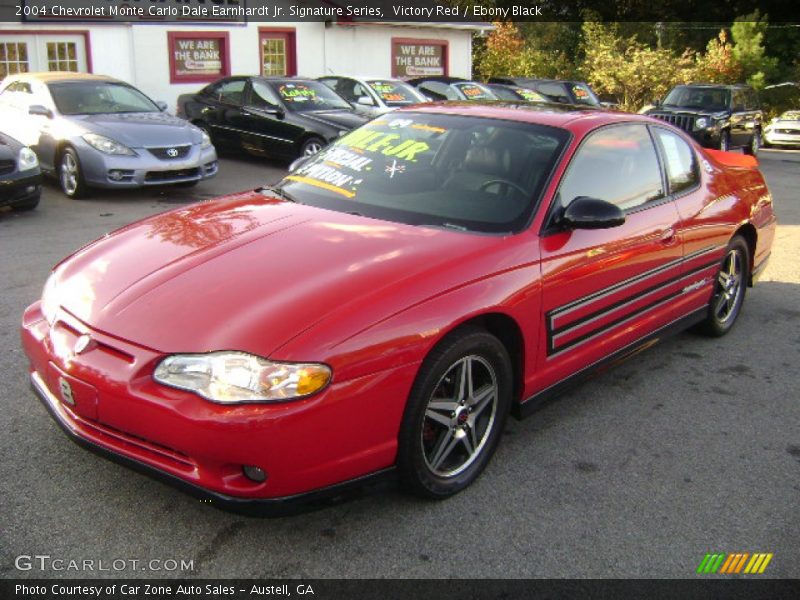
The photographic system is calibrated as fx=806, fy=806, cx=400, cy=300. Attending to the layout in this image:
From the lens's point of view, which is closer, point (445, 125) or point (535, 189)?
point (535, 189)

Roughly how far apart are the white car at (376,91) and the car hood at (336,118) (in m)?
1.58

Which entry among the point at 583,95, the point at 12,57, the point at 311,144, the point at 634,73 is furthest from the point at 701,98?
the point at 12,57

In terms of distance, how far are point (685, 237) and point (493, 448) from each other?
6.36 feet

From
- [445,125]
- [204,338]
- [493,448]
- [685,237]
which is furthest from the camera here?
[685,237]

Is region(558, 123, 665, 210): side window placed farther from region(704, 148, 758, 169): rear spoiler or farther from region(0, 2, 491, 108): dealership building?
region(0, 2, 491, 108): dealership building

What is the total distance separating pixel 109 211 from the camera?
9.32 metres

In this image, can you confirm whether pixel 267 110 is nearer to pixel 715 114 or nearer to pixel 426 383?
pixel 715 114

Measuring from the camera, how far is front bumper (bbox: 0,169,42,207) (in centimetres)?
845

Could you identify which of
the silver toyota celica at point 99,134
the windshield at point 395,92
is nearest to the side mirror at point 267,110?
the silver toyota celica at point 99,134

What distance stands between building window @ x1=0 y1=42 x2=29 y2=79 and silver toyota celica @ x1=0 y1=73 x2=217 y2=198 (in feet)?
16.8

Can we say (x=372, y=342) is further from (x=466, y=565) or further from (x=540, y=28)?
(x=540, y=28)

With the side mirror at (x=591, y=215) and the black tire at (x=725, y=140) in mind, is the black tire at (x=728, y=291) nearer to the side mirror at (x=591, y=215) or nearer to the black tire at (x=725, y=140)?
the side mirror at (x=591, y=215)

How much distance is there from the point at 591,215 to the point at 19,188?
23.0 ft
